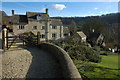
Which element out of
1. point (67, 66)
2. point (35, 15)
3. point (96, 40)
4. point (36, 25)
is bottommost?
point (67, 66)

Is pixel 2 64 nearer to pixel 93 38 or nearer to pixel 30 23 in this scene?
pixel 30 23

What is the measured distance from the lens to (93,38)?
1674 inches

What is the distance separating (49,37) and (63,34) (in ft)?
16.9

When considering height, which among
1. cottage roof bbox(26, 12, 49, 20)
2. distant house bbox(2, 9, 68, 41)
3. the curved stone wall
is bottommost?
the curved stone wall

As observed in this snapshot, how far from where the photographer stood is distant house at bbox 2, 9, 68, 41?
94.1 feet

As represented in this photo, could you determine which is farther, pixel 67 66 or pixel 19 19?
pixel 19 19

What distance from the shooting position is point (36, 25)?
1220 inches

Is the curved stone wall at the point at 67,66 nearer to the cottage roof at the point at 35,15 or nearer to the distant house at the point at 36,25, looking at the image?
the distant house at the point at 36,25

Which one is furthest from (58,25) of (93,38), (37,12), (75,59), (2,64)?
(2,64)

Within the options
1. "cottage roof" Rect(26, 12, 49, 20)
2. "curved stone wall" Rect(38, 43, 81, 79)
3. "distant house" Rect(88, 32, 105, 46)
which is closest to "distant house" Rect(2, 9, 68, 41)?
"cottage roof" Rect(26, 12, 49, 20)

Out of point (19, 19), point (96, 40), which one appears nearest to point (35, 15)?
point (19, 19)

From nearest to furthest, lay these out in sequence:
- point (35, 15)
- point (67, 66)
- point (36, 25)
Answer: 1. point (67, 66)
2. point (35, 15)
3. point (36, 25)

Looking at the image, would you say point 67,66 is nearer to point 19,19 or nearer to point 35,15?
point 19,19

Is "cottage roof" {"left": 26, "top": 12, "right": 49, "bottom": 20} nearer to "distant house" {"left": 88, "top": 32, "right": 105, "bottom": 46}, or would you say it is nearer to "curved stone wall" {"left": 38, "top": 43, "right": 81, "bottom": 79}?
"distant house" {"left": 88, "top": 32, "right": 105, "bottom": 46}
